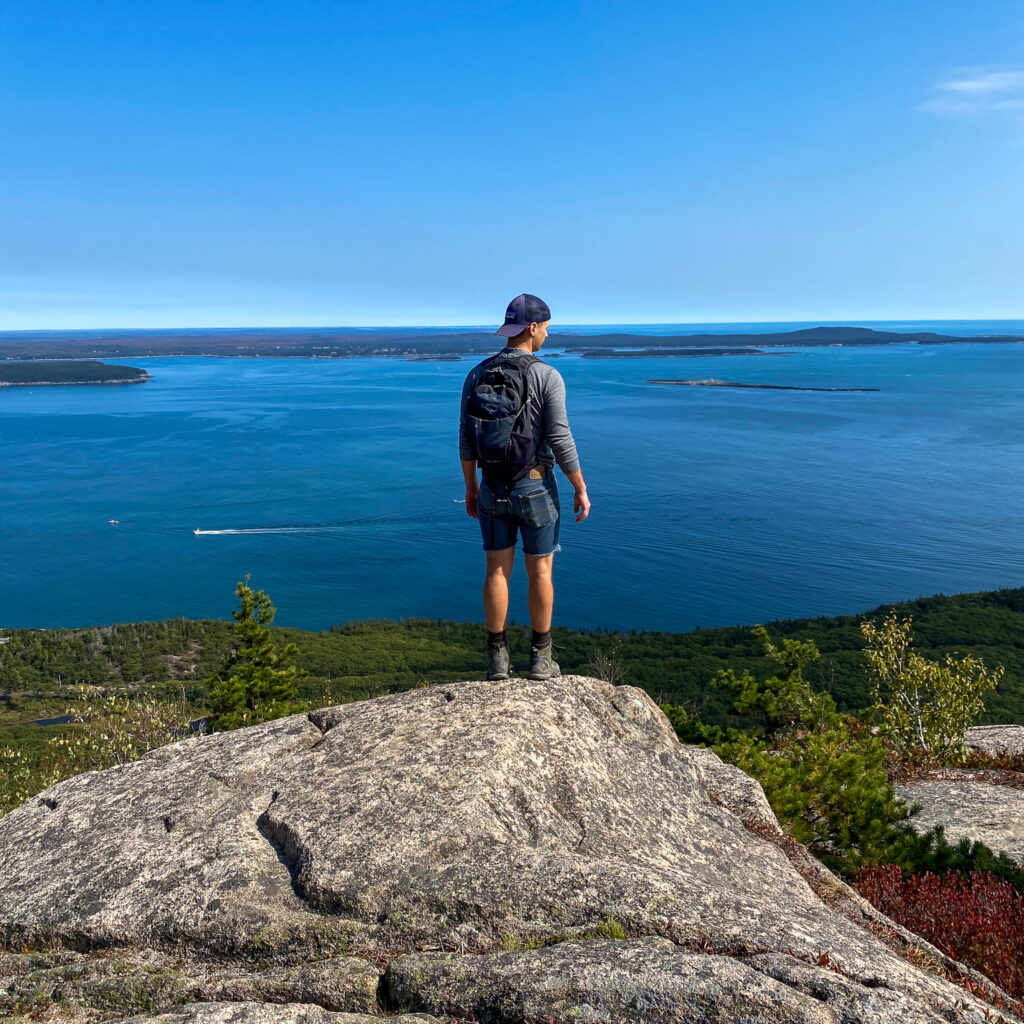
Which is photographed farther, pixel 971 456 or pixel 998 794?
pixel 971 456

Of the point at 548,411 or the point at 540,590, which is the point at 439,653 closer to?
the point at 540,590

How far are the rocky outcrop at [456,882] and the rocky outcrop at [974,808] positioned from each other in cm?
434

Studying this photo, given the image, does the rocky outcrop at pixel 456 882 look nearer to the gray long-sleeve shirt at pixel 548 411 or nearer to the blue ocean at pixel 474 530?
the gray long-sleeve shirt at pixel 548 411

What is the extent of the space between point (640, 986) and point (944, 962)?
3159 millimetres

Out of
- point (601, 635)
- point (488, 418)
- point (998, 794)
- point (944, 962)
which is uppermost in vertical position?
point (488, 418)

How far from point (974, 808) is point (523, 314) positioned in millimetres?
10114

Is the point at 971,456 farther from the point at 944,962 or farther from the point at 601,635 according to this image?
the point at 944,962

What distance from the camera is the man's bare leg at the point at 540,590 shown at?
839cm

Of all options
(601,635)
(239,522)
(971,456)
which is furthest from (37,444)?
(971,456)

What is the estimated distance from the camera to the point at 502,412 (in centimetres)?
785

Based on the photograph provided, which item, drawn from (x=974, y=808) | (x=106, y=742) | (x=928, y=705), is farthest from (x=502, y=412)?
(x=106, y=742)

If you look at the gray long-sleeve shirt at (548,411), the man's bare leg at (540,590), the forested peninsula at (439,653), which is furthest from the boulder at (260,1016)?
the forested peninsula at (439,653)

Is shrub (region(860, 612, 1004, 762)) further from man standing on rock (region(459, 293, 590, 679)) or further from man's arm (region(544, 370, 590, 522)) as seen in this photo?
man's arm (region(544, 370, 590, 522))

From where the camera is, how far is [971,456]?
143500 mm
